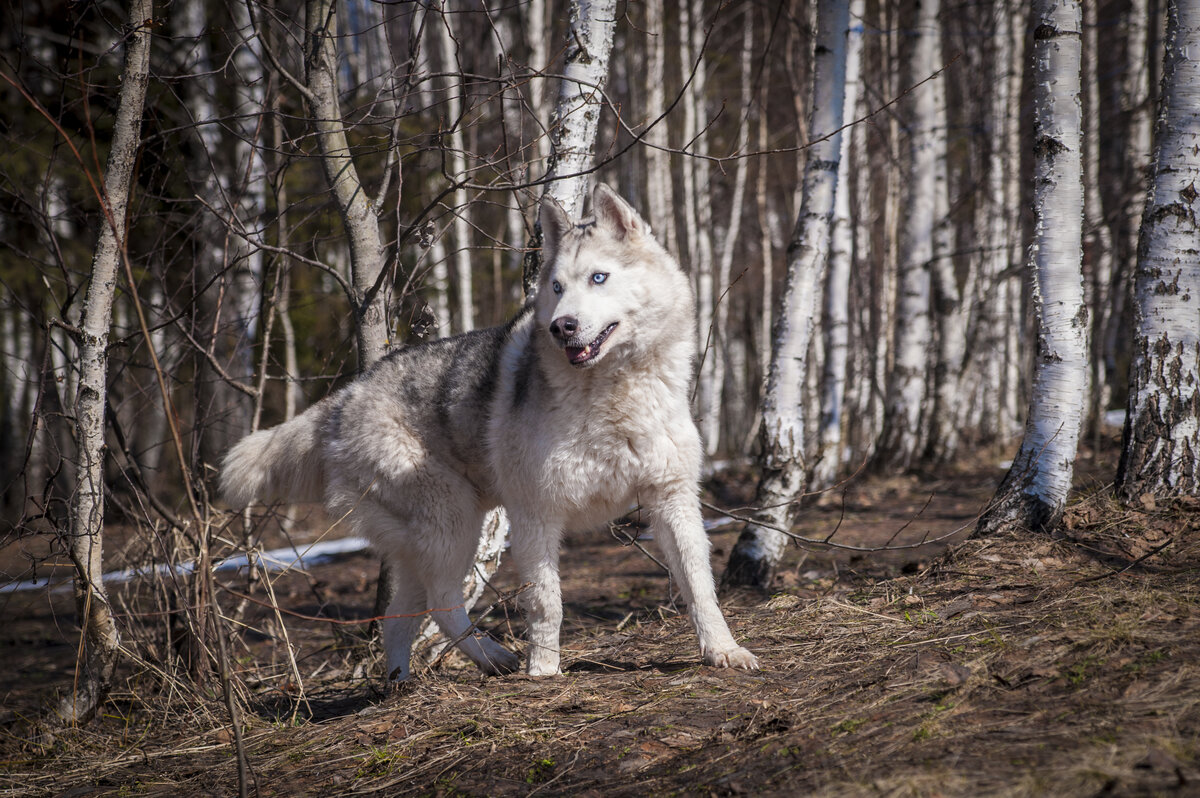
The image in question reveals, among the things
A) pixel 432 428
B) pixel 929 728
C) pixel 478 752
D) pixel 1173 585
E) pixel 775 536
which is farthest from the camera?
pixel 775 536

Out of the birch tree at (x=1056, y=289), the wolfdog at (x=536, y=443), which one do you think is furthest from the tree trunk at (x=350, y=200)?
the birch tree at (x=1056, y=289)

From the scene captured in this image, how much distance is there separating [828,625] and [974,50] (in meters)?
13.5

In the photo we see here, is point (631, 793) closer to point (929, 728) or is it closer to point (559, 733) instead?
point (559, 733)

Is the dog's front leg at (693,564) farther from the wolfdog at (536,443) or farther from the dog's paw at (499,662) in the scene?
the dog's paw at (499,662)

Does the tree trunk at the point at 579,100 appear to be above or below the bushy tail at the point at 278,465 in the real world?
above

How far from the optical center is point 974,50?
13906mm

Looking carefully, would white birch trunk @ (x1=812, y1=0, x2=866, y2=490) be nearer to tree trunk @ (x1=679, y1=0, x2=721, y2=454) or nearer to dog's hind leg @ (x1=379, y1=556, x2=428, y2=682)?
tree trunk @ (x1=679, y1=0, x2=721, y2=454)

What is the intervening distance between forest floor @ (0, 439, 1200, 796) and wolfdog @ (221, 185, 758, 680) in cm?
44

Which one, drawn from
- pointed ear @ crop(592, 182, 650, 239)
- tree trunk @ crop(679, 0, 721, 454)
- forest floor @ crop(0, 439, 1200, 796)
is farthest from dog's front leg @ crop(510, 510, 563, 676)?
tree trunk @ crop(679, 0, 721, 454)

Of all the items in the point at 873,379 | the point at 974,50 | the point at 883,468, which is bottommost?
the point at 883,468

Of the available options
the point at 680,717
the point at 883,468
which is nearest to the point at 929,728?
the point at 680,717

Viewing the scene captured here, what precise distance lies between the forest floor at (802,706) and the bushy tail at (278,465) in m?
1.00

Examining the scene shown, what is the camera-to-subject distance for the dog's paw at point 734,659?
334cm

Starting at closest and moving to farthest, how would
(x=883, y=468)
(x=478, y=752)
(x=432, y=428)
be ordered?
1. (x=478, y=752)
2. (x=432, y=428)
3. (x=883, y=468)
